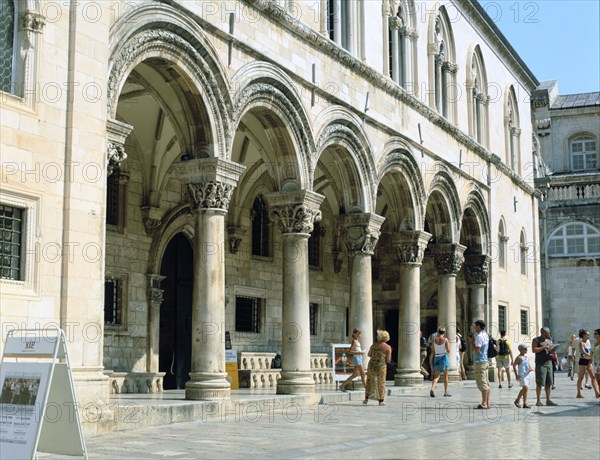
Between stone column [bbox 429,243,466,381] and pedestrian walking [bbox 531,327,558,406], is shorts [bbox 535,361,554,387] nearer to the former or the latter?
pedestrian walking [bbox 531,327,558,406]

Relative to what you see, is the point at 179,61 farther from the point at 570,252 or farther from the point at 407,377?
the point at 570,252

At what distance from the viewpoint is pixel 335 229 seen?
1094 inches

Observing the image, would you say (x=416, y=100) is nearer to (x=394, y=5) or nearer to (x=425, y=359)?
(x=394, y=5)

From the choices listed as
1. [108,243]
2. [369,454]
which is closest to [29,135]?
[369,454]

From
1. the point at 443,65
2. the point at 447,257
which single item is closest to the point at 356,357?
the point at 447,257

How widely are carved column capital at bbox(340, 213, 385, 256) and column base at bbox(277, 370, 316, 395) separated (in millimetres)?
3968

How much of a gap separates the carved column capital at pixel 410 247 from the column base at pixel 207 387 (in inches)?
360

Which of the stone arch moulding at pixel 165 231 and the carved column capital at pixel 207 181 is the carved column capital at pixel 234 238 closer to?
the stone arch moulding at pixel 165 231

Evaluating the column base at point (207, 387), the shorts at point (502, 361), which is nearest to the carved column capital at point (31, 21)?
the column base at point (207, 387)

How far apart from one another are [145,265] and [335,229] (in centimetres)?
901

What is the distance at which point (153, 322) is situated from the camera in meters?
20.0

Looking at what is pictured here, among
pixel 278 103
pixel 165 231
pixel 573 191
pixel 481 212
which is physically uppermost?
pixel 573 191

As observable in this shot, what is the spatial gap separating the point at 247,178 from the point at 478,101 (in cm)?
1044

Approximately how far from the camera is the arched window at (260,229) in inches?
944
